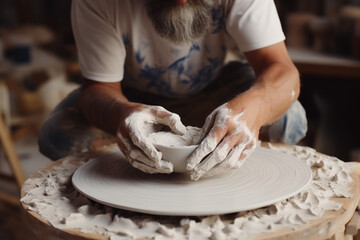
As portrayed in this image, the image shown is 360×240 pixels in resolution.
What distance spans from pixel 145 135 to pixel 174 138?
7 centimetres

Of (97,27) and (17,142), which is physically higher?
(97,27)

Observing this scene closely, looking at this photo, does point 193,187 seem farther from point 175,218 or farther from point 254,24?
point 254,24

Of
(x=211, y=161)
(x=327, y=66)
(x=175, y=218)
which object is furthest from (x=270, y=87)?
(x=327, y=66)

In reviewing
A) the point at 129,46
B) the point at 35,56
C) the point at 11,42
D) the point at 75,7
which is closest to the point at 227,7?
the point at 129,46

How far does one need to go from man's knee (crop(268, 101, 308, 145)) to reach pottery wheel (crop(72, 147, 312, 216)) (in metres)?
0.32

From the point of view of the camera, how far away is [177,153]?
1.06 m

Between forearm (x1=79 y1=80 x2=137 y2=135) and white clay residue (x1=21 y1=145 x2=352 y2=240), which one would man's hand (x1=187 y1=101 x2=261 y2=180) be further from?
forearm (x1=79 y1=80 x2=137 y2=135)

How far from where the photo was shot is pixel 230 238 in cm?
90

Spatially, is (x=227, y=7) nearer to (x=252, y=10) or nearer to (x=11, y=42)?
(x=252, y=10)

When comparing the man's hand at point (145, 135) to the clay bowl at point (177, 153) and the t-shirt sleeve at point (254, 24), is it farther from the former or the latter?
the t-shirt sleeve at point (254, 24)

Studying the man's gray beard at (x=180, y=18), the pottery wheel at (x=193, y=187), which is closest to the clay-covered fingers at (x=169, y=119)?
the pottery wheel at (x=193, y=187)

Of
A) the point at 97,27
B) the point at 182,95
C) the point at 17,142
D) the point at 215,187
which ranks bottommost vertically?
the point at 17,142

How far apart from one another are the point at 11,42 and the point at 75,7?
3177 mm

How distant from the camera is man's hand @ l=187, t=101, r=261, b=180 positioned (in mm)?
1059
